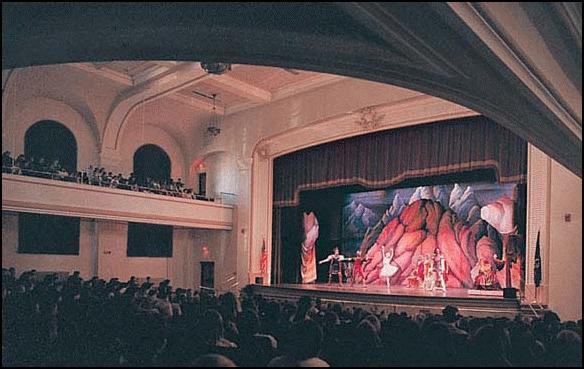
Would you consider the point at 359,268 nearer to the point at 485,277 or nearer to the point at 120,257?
the point at 485,277

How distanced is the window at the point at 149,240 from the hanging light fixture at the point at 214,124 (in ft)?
12.2

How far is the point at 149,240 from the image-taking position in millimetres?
20188

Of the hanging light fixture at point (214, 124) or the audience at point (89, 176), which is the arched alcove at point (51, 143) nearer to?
the audience at point (89, 176)

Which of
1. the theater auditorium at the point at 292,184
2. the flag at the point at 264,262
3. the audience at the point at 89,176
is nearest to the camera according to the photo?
the theater auditorium at the point at 292,184

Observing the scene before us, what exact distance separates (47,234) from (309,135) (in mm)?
8280

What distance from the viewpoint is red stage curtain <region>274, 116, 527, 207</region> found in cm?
1445

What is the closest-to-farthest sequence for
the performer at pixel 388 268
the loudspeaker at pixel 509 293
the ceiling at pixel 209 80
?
1. the loudspeaker at pixel 509 293
2. the ceiling at pixel 209 80
3. the performer at pixel 388 268

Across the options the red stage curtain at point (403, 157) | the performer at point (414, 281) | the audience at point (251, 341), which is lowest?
the performer at point (414, 281)

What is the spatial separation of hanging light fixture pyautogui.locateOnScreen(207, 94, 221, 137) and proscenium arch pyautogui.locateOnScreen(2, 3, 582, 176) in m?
13.4

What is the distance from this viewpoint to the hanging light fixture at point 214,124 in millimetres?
19500

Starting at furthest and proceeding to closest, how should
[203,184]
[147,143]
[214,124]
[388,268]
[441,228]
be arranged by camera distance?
[203,184], [214,124], [147,143], [388,268], [441,228]

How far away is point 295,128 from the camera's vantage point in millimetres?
18078

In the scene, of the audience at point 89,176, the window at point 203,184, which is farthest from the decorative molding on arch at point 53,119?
the window at point 203,184

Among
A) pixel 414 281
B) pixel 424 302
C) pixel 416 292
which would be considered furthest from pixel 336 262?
pixel 424 302
